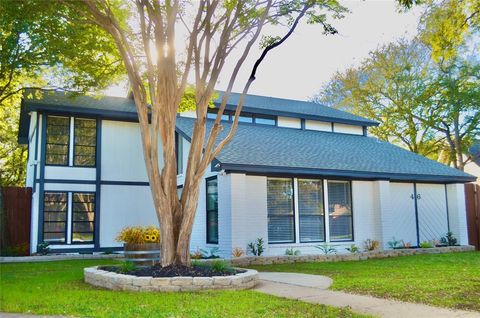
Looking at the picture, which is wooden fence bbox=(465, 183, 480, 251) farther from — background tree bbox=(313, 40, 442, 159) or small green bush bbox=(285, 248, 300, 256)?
background tree bbox=(313, 40, 442, 159)

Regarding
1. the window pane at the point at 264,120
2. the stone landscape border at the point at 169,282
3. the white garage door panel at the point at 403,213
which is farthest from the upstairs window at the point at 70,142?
the white garage door panel at the point at 403,213

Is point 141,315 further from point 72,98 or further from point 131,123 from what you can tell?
point 131,123

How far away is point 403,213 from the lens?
17.4 metres

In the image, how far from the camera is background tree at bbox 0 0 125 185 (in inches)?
451

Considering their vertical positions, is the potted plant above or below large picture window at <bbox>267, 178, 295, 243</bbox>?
below

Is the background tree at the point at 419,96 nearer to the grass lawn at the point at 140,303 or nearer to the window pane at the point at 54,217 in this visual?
the window pane at the point at 54,217

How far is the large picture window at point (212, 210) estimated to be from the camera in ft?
48.3

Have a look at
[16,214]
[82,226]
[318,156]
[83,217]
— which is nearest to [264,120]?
[318,156]

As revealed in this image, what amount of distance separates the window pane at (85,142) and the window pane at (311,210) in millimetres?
7656

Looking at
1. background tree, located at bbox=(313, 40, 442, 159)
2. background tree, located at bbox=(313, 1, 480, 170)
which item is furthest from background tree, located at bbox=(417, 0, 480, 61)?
background tree, located at bbox=(313, 40, 442, 159)

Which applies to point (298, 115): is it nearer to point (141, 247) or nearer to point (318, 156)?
point (318, 156)

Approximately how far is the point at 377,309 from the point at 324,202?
360 inches

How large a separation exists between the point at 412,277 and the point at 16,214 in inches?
533

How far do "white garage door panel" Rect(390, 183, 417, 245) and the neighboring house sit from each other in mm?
38
